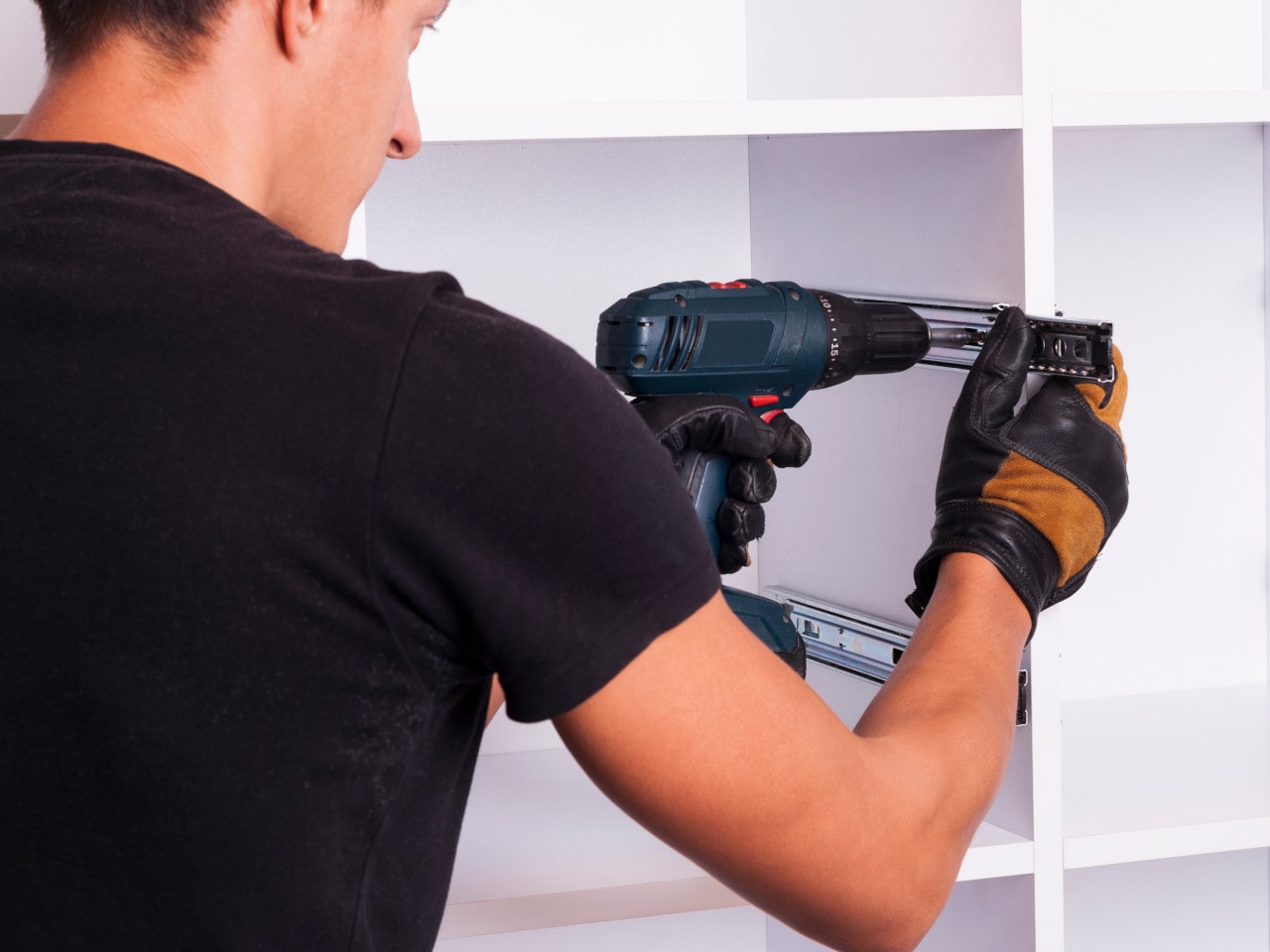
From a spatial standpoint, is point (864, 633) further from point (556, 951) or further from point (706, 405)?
point (556, 951)

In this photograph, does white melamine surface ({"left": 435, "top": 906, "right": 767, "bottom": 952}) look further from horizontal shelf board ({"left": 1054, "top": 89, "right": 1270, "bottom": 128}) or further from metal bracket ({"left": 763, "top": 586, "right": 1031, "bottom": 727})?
horizontal shelf board ({"left": 1054, "top": 89, "right": 1270, "bottom": 128})

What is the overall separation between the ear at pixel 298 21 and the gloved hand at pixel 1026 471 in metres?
0.55

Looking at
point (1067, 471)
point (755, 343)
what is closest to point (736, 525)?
point (755, 343)

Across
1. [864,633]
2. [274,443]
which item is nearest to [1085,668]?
[864,633]

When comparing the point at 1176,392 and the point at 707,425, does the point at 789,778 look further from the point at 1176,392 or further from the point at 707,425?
the point at 1176,392

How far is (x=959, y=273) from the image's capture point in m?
1.07

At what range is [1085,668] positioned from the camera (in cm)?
148

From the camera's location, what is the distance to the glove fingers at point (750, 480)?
1.03 meters

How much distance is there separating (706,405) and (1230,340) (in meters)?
0.77

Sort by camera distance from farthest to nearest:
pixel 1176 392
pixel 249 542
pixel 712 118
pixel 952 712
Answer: pixel 1176 392 → pixel 712 118 → pixel 952 712 → pixel 249 542

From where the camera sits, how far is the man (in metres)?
0.51

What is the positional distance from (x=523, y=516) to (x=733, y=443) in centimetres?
51

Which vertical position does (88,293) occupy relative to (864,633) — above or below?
below

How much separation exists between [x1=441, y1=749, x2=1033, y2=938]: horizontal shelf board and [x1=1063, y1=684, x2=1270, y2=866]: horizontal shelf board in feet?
0.33
